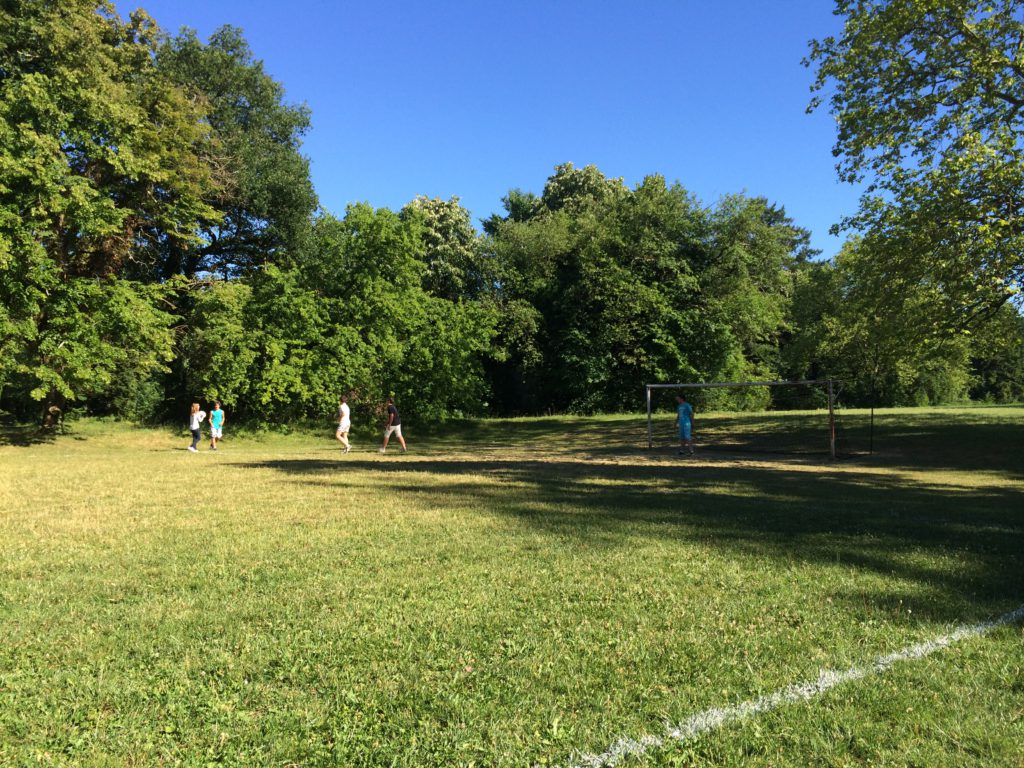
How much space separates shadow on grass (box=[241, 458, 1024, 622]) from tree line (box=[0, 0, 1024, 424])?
886 centimetres

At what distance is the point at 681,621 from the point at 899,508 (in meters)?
6.92

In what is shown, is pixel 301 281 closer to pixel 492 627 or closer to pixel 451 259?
pixel 451 259

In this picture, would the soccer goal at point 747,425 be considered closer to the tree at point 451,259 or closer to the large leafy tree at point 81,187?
the tree at point 451,259

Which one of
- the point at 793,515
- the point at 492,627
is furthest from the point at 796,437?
the point at 492,627

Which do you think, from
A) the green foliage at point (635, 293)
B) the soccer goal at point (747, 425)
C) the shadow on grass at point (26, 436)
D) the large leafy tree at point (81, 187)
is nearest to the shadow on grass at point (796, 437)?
the soccer goal at point (747, 425)

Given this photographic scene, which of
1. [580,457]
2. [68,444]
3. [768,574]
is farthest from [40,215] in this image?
[768,574]

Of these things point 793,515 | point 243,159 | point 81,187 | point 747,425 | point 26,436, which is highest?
point 243,159

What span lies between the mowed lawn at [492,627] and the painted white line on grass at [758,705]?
2.5 inches

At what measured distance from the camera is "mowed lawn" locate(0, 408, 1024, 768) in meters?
2.93

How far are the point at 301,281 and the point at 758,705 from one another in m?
30.4

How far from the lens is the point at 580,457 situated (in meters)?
20.6

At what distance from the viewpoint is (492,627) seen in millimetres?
4277

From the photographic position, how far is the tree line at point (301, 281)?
21.7 meters

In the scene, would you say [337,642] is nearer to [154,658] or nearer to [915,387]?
[154,658]
